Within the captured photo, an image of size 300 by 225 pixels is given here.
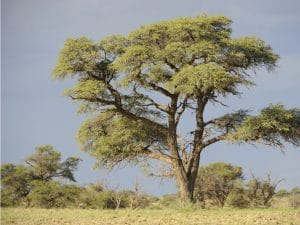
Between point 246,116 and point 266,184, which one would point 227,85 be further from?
point 266,184

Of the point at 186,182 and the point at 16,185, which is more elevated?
the point at 16,185

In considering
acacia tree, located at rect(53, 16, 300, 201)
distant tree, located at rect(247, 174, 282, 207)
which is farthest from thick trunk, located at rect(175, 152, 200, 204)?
distant tree, located at rect(247, 174, 282, 207)

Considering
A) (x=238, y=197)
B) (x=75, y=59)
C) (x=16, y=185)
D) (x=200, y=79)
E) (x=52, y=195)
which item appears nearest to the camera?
(x=200, y=79)

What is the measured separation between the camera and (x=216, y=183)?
54.4 metres

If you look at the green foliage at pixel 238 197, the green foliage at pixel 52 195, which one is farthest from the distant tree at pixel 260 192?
Answer: the green foliage at pixel 52 195

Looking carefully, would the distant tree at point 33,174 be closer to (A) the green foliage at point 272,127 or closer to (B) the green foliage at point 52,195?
(B) the green foliage at point 52,195

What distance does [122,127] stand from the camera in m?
30.4

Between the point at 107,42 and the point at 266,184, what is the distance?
27.0 metres

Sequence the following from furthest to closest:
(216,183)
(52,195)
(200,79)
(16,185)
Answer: (216,183)
(16,185)
(52,195)
(200,79)

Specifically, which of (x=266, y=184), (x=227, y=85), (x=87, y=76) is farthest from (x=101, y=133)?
(x=266, y=184)

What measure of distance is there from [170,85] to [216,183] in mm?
28577

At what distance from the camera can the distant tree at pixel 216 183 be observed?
2122 inches

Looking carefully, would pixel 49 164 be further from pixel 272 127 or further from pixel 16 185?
pixel 272 127

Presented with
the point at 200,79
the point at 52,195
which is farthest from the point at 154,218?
the point at 52,195
